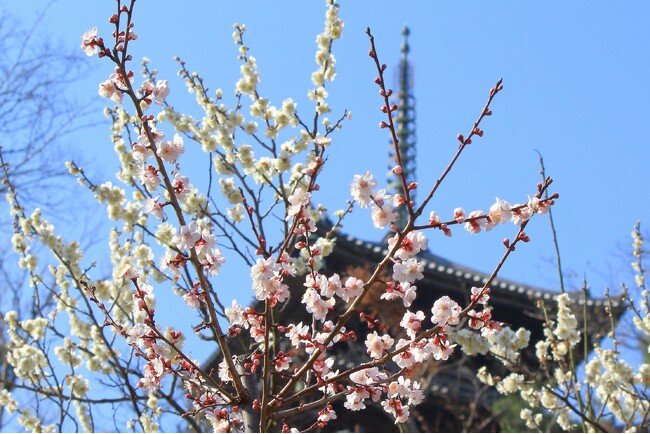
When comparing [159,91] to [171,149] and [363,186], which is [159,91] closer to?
[171,149]

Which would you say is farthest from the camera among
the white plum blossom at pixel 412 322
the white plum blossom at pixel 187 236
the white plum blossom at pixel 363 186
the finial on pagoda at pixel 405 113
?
the finial on pagoda at pixel 405 113

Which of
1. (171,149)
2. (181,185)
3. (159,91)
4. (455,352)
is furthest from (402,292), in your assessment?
(455,352)

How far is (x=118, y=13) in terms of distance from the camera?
9.04 feet

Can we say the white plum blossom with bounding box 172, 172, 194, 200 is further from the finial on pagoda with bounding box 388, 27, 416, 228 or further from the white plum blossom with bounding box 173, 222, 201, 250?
the finial on pagoda with bounding box 388, 27, 416, 228

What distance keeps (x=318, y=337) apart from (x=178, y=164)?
0.80 m

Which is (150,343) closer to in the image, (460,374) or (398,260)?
(398,260)

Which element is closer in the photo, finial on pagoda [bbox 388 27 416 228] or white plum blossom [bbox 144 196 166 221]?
white plum blossom [bbox 144 196 166 221]

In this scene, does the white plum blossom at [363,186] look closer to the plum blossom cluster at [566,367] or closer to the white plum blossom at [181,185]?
the white plum blossom at [181,185]

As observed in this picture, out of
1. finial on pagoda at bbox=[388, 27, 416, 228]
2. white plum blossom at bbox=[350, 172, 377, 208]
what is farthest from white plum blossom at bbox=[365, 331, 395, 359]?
finial on pagoda at bbox=[388, 27, 416, 228]

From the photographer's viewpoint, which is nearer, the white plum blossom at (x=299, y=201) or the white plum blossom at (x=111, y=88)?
the white plum blossom at (x=299, y=201)

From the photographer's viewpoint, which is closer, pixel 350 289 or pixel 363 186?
pixel 363 186

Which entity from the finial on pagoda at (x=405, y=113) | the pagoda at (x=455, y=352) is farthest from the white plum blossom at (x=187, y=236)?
the finial on pagoda at (x=405, y=113)

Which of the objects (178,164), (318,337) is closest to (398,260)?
(318,337)

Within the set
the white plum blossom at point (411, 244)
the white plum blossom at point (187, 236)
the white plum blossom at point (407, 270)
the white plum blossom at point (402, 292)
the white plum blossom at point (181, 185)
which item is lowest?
the white plum blossom at point (402, 292)
